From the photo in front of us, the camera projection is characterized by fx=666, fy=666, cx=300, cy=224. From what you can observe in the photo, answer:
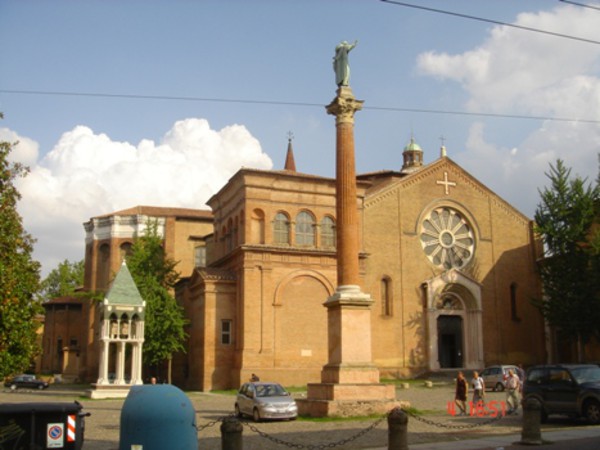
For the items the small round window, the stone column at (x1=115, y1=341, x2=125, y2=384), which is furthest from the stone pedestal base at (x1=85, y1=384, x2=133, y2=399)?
the small round window

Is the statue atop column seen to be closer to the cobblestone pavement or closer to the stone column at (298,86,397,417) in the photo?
the stone column at (298,86,397,417)

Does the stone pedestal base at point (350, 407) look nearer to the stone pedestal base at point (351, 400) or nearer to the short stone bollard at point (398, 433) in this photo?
the stone pedestal base at point (351, 400)

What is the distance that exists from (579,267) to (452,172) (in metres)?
10.3

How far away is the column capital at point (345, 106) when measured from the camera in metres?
23.7

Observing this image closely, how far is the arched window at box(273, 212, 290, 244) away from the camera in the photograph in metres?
39.2

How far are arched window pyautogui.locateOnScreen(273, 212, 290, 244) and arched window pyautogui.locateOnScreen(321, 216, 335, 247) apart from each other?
2.35 m

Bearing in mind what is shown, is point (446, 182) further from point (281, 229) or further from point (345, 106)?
point (345, 106)

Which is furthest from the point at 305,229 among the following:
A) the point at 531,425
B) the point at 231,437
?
the point at 231,437

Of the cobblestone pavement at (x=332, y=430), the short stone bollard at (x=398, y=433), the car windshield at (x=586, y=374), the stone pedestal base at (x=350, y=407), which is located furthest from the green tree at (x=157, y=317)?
the short stone bollard at (x=398, y=433)

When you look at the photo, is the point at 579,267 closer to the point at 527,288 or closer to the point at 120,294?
the point at 527,288

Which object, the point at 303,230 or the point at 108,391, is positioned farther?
the point at 303,230

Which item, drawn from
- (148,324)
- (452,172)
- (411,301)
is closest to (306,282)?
(411,301)

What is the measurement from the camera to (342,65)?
24.3 meters

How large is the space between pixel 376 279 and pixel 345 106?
18776 mm
